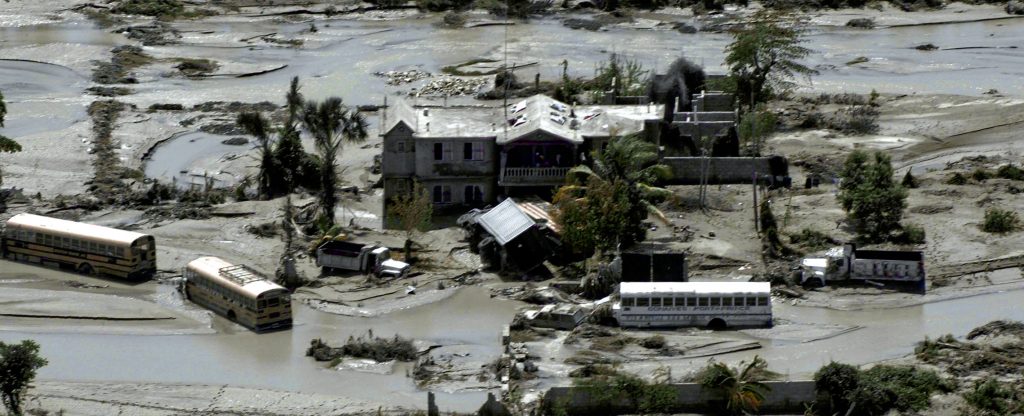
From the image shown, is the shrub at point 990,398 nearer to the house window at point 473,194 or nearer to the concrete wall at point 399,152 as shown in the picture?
the house window at point 473,194

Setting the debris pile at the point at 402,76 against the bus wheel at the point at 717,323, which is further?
the debris pile at the point at 402,76

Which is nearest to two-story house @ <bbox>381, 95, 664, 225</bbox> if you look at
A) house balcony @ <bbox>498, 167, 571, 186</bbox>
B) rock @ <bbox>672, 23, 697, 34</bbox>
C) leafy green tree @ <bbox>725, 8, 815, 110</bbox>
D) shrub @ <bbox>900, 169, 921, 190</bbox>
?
house balcony @ <bbox>498, 167, 571, 186</bbox>

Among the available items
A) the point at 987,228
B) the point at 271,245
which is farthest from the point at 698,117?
the point at 271,245

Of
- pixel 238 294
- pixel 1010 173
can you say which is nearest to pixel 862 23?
pixel 1010 173

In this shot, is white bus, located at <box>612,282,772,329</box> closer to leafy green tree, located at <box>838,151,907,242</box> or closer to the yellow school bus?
leafy green tree, located at <box>838,151,907,242</box>

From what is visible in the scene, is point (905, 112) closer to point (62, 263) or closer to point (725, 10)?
point (725, 10)

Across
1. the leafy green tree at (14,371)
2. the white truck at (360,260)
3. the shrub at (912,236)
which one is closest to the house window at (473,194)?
the white truck at (360,260)

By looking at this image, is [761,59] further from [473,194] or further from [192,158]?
[192,158]
